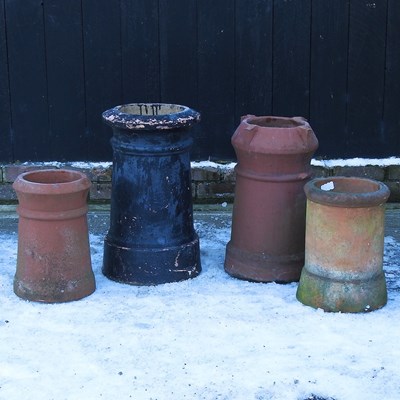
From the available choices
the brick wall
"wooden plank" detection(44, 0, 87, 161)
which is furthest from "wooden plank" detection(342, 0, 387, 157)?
"wooden plank" detection(44, 0, 87, 161)

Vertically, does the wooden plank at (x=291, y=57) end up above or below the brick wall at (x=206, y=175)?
above

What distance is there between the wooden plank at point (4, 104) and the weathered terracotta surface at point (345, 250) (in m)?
2.40

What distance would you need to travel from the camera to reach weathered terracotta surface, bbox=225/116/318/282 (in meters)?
4.66

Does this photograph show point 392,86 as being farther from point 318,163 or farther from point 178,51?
point 178,51

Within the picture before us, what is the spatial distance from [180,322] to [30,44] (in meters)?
2.47

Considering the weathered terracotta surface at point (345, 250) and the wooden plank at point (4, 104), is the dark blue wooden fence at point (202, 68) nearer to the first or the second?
the wooden plank at point (4, 104)

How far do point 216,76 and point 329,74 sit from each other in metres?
0.75

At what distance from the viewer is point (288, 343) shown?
159 inches

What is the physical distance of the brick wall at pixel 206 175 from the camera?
19.7 ft

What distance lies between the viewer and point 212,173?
6.07 meters

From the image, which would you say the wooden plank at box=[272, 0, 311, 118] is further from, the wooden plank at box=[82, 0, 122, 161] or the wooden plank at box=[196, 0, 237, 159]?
the wooden plank at box=[82, 0, 122, 161]

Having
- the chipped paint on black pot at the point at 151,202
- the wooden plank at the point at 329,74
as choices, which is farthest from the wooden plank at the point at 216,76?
the chipped paint on black pot at the point at 151,202

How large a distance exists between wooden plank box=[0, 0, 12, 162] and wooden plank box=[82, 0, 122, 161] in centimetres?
52

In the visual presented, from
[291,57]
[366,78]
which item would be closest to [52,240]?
[291,57]
